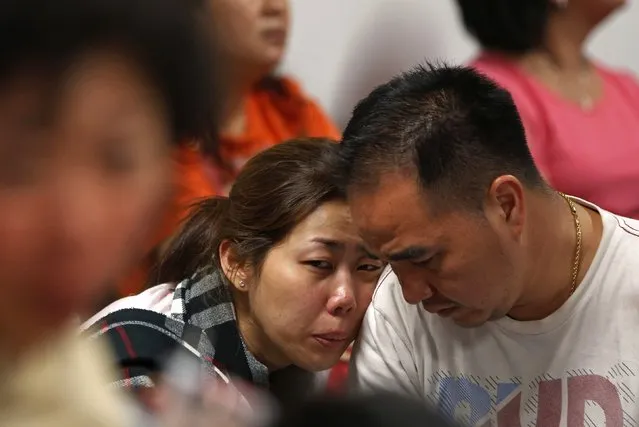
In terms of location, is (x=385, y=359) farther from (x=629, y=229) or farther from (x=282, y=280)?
(x=629, y=229)

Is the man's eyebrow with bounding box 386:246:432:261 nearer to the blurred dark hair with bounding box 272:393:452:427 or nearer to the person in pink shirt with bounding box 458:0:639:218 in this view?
the blurred dark hair with bounding box 272:393:452:427

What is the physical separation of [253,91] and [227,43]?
1518 mm

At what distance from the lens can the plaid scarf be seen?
1.09 meters

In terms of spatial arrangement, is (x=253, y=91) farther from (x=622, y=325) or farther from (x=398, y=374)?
(x=622, y=325)

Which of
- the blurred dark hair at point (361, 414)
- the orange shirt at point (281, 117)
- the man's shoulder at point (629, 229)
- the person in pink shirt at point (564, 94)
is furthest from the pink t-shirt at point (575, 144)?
the blurred dark hair at point (361, 414)

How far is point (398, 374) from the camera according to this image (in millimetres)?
1221

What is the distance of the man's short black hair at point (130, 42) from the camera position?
1.24 ft

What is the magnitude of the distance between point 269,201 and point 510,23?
0.81 meters

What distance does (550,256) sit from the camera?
3.75 ft

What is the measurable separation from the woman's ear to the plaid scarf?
0.06ft

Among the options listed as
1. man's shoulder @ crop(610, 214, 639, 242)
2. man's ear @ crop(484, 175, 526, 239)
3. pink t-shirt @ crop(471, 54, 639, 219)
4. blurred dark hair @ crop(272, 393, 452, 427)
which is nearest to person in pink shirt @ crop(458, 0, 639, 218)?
pink t-shirt @ crop(471, 54, 639, 219)

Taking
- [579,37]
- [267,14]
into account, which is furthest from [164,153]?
[579,37]

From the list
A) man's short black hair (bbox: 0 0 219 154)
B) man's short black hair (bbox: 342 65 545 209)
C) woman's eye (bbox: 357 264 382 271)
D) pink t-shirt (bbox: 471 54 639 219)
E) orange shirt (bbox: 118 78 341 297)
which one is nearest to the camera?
man's short black hair (bbox: 0 0 219 154)

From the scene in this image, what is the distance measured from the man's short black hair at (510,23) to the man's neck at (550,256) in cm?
78
